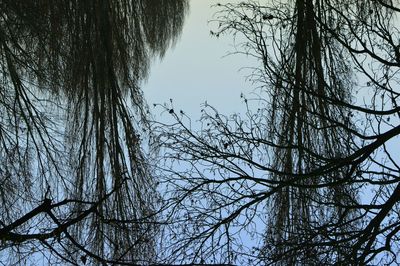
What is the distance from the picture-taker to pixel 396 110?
144 inches

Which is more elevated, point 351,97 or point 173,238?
point 351,97

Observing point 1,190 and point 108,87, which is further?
point 108,87

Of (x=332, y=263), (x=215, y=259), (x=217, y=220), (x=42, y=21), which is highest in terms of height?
(x=42, y=21)

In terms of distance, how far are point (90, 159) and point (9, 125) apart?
71 centimetres

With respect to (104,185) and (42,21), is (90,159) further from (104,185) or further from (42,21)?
(42,21)

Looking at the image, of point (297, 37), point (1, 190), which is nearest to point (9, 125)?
point (1, 190)

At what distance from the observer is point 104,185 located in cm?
511

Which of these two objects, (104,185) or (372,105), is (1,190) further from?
(372,105)

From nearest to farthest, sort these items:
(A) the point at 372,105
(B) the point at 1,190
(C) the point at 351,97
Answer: (A) the point at 372,105, (B) the point at 1,190, (C) the point at 351,97

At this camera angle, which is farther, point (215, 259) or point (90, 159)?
point (90, 159)

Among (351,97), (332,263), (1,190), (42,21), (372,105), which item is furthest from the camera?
(42,21)

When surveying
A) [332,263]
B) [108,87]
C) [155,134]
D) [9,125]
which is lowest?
[332,263]

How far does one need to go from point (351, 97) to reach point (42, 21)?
2734 millimetres

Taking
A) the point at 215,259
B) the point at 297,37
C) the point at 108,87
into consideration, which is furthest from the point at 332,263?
the point at 108,87
